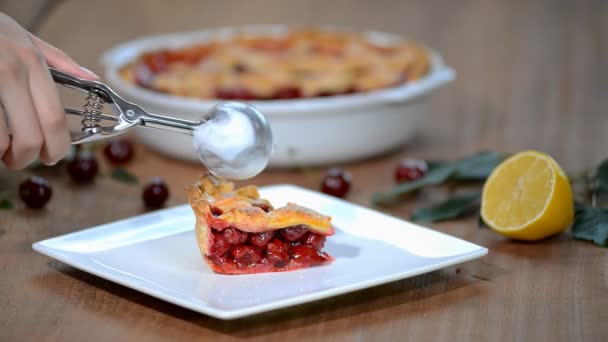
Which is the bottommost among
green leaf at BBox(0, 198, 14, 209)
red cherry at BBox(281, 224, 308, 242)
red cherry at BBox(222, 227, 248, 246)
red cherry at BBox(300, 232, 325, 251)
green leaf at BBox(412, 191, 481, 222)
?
green leaf at BBox(412, 191, 481, 222)

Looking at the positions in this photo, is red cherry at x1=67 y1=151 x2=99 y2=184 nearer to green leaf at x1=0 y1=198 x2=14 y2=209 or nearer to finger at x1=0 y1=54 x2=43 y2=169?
green leaf at x1=0 y1=198 x2=14 y2=209

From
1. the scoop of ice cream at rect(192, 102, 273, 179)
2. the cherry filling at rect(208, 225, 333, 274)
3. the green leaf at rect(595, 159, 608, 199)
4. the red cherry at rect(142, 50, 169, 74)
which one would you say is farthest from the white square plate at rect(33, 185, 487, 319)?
the red cherry at rect(142, 50, 169, 74)

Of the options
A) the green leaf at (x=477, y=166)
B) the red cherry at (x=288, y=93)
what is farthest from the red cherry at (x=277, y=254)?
the red cherry at (x=288, y=93)

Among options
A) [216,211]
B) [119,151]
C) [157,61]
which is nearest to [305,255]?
[216,211]

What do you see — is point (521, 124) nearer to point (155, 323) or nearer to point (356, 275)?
point (356, 275)

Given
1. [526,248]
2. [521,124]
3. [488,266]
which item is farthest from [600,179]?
[521,124]

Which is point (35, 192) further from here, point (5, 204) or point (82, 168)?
point (82, 168)
